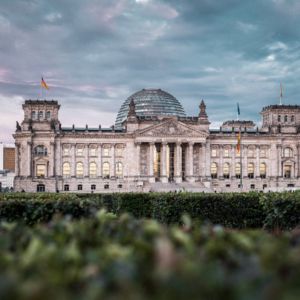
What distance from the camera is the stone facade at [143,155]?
110438mm

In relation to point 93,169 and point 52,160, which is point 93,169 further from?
point 52,160

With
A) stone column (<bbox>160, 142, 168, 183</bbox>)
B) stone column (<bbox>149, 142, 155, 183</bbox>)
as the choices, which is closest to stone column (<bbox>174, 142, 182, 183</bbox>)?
stone column (<bbox>160, 142, 168, 183</bbox>)

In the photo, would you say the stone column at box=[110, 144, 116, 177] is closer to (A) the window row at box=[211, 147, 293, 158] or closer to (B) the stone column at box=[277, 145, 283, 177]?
(A) the window row at box=[211, 147, 293, 158]

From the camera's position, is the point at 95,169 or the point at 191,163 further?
the point at 95,169

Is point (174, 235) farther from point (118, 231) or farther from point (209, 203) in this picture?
point (209, 203)

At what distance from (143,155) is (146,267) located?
108639mm

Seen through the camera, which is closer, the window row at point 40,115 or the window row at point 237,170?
the window row at point 40,115

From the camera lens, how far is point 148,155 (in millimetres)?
112812

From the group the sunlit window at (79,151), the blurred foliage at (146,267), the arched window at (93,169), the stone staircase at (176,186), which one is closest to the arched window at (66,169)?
the sunlit window at (79,151)

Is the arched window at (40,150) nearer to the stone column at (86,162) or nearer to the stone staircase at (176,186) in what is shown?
the stone column at (86,162)

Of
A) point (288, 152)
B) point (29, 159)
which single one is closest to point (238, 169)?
point (288, 152)

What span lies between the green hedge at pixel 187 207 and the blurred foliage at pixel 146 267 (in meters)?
12.3

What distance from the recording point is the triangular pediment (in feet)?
364

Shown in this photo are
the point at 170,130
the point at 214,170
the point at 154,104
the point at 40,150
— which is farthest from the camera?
the point at 154,104
